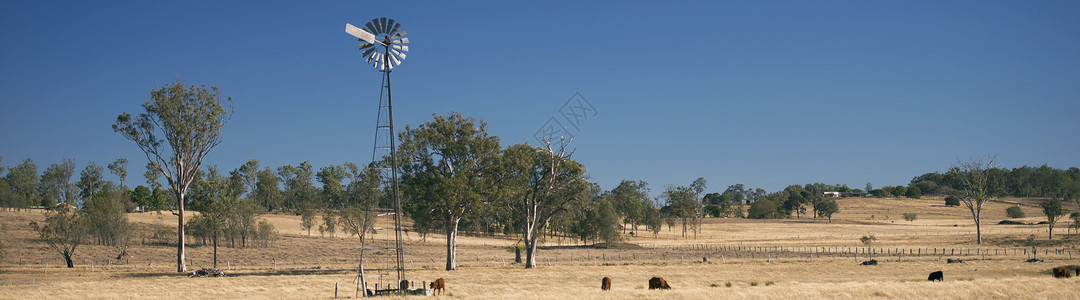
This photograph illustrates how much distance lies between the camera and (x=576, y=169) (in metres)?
63.2

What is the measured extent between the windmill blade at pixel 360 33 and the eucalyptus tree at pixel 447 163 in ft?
80.5

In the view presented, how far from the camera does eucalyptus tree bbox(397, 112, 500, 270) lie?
5859 centimetres

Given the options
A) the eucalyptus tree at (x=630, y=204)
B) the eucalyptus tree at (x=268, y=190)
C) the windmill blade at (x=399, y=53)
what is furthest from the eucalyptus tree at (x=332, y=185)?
the windmill blade at (x=399, y=53)

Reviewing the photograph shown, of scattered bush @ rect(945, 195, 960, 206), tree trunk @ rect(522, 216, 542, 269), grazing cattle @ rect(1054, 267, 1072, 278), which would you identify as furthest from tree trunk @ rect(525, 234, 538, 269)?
scattered bush @ rect(945, 195, 960, 206)

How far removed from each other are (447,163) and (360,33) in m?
27.1

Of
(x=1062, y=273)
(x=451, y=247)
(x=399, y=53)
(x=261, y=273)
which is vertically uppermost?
(x=399, y=53)

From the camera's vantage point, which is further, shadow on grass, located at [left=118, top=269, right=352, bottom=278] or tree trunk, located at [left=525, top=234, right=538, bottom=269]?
tree trunk, located at [left=525, top=234, right=538, bottom=269]

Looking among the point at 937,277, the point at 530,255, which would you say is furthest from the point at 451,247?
the point at 937,277

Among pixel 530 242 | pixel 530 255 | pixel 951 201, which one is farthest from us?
pixel 951 201

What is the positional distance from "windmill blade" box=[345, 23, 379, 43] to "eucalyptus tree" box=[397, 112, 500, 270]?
24535 mm

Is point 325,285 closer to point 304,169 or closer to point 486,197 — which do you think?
point 486,197

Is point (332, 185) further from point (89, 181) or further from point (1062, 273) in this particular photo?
point (1062, 273)

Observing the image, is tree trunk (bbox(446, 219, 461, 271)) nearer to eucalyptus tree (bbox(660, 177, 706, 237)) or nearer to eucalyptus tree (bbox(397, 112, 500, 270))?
eucalyptus tree (bbox(397, 112, 500, 270))

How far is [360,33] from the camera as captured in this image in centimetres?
3384
